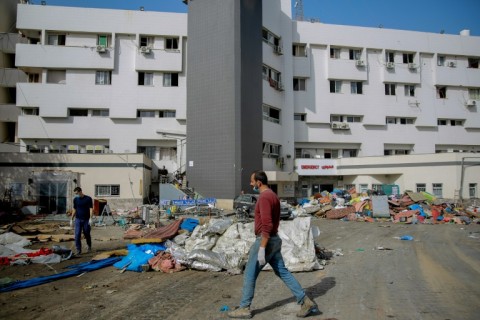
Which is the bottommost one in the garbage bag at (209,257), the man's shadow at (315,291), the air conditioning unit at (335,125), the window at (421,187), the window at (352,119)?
the man's shadow at (315,291)

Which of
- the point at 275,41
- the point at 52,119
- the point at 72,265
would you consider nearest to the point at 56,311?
the point at 72,265

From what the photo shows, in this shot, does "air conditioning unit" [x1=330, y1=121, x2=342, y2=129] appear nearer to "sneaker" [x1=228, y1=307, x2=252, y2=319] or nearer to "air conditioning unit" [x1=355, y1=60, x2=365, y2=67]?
"air conditioning unit" [x1=355, y1=60, x2=365, y2=67]

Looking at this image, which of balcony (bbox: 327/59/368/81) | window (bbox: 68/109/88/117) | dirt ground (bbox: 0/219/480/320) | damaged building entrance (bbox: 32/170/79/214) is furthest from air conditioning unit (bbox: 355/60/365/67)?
dirt ground (bbox: 0/219/480/320)

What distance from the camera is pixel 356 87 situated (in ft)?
116

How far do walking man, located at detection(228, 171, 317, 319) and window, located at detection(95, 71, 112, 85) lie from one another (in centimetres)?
2848

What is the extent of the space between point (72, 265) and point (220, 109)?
62.5ft

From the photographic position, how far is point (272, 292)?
18.9ft

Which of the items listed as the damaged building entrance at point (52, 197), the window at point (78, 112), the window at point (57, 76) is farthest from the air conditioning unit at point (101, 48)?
the damaged building entrance at point (52, 197)

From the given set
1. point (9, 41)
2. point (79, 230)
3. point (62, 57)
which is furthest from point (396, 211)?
point (9, 41)

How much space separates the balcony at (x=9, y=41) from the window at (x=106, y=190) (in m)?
16.5

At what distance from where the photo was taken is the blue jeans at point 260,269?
4609 mm

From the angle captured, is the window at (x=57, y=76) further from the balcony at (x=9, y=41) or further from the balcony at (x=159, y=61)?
the balcony at (x=159, y=61)

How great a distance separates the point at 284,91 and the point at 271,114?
2.83 m

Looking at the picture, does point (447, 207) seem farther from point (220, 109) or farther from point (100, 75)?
point (100, 75)
